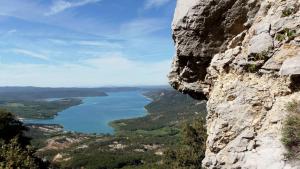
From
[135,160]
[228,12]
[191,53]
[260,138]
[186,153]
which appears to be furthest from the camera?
[135,160]

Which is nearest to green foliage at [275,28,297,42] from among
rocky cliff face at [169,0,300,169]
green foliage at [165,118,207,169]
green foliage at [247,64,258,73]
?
rocky cliff face at [169,0,300,169]

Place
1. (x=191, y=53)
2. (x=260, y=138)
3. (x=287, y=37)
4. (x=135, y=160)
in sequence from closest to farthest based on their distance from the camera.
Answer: (x=260, y=138) < (x=287, y=37) < (x=191, y=53) < (x=135, y=160)

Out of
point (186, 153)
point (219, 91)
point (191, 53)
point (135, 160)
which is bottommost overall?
point (135, 160)

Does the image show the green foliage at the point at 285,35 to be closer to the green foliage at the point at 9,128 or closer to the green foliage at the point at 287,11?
the green foliage at the point at 287,11

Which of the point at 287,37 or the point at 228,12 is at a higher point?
the point at 228,12

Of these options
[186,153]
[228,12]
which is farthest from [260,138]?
[186,153]

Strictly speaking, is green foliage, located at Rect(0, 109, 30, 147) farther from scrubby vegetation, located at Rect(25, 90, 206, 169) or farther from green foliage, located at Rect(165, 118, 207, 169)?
scrubby vegetation, located at Rect(25, 90, 206, 169)

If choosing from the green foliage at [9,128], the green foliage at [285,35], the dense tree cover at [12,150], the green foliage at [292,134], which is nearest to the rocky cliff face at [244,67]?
the green foliage at [285,35]

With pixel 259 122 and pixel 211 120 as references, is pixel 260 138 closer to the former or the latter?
pixel 259 122
